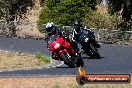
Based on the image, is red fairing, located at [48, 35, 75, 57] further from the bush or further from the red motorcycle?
the bush

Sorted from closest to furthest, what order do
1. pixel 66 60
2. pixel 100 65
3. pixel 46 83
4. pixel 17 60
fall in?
1. pixel 46 83
2. pixel 66 60
3. pixel 100 65
4. pixel 17 60

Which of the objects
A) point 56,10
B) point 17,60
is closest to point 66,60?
point 17,60

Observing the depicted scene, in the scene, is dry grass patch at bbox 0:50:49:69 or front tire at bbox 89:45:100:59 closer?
dry grass patch at bbox 0:50:49:69

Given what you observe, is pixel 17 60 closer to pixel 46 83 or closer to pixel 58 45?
pixel 58 45

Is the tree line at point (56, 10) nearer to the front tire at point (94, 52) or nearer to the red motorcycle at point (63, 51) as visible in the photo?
the front tire at point (94, 52)

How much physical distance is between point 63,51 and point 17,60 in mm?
3846

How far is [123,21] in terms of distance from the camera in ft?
145

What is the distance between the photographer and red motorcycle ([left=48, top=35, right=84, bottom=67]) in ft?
70.7

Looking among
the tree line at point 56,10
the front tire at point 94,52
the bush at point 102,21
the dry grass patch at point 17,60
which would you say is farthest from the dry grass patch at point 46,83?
the tree line at point 56,10

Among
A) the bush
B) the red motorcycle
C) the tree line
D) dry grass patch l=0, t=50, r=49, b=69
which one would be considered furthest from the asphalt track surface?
the tree line

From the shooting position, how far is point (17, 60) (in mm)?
24969

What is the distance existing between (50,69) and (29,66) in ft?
6.61

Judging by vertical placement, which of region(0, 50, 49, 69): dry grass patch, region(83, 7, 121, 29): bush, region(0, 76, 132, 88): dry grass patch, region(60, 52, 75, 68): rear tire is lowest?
region(83, 7, 121, 29): bush

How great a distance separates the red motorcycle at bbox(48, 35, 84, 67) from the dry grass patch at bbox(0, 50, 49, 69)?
6.59 feet
